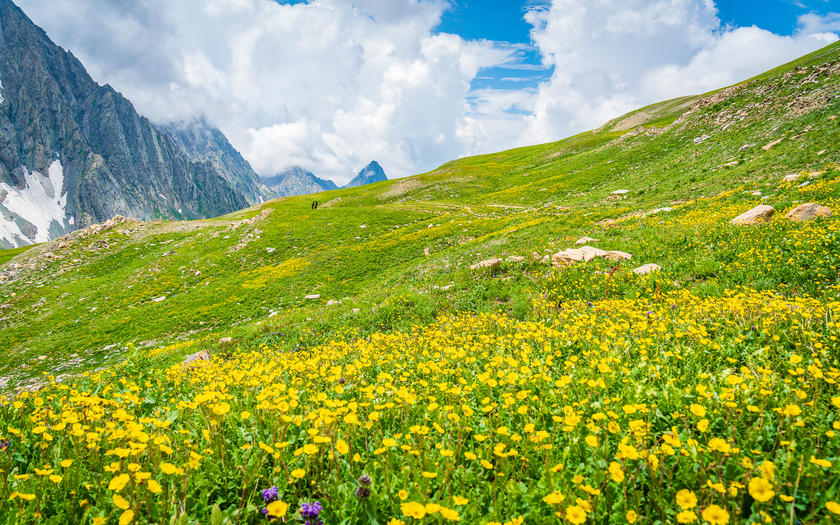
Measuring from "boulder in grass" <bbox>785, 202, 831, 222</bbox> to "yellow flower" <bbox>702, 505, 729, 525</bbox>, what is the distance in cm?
1536

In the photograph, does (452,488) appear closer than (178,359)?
Yes

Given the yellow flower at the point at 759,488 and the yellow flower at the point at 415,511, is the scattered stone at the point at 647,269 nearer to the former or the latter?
the yellow flower at the point at 759,488

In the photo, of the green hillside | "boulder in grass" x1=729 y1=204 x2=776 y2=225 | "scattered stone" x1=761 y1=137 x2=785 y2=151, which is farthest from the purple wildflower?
"scattered stone" x1=761 y1=137 x2=785 y2=151

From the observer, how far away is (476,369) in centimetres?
560

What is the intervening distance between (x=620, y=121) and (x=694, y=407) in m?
118

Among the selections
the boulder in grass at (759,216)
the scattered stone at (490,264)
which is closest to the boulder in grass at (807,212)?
the boulder in grass at (759,216)

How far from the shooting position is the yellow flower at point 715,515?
1.95 meters

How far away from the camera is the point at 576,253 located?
14.1m

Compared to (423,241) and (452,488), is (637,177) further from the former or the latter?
(452,488)

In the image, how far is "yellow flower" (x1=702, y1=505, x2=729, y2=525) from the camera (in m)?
1.95

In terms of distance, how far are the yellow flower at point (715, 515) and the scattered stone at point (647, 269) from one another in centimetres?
1052

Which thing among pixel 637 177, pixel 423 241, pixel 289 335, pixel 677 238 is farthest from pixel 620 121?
pixel 289 335

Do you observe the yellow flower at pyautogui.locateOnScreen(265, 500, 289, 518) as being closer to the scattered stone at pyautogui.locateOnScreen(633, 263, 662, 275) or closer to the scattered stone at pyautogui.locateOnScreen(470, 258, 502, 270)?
the scattered stone at pyautogui.locateOnScreen(633, 263, 662, 275)

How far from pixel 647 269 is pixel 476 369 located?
9148mm
